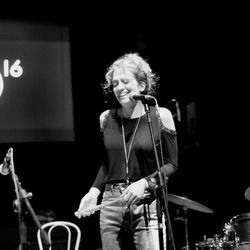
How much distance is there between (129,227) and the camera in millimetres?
2178

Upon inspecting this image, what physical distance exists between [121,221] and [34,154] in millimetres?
2670

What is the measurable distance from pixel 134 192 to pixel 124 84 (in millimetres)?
622

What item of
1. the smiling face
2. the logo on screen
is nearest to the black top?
the smiling face

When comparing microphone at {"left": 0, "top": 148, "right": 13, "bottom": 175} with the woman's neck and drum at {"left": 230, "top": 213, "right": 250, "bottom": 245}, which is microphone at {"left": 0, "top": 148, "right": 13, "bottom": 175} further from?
drum at {"left": 230, "top": 213, "right": 250, "bottom": 245}

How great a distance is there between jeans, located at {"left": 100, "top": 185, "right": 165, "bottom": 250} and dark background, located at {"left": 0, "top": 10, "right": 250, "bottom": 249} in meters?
2.27

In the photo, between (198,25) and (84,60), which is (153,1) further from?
(84,60)

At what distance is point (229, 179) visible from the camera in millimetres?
4891

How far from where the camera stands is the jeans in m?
2.15

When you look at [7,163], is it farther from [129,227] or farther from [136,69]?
[136,69]

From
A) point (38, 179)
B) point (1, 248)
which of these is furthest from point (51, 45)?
point (1, 248)

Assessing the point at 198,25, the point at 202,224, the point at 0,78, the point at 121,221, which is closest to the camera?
the point at 121,221

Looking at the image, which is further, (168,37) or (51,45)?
(168,37)

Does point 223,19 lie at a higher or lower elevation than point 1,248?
higher

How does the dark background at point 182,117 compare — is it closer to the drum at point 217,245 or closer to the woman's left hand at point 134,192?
the drum at point 217,245
